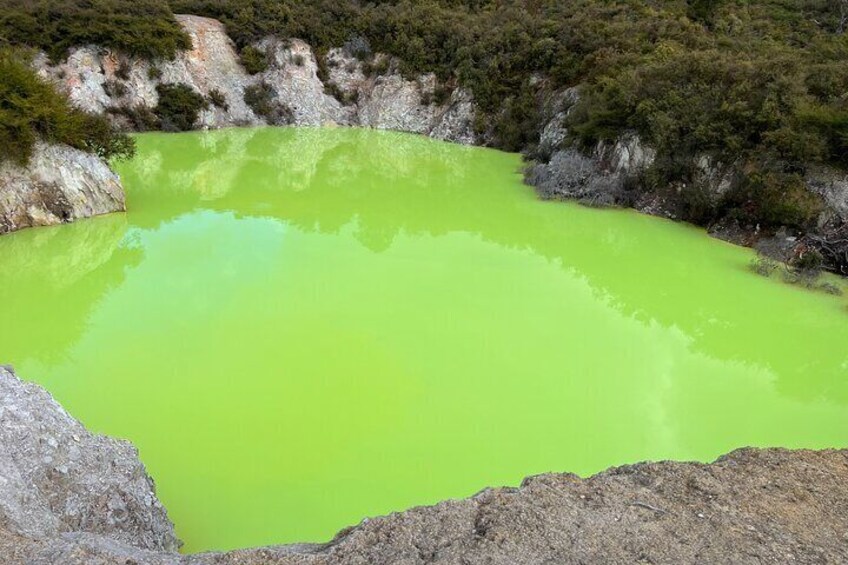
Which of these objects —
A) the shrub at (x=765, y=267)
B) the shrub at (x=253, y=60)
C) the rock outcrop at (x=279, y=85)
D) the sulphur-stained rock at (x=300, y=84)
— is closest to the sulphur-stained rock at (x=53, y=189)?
the shrub at (x=765, y=267)

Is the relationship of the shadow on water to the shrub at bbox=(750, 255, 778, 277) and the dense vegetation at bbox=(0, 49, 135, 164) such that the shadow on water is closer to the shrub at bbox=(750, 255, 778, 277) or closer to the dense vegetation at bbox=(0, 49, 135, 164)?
the shrub at bbox=(750, 255, 778, 277)

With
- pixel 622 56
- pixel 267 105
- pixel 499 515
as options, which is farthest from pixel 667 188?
pixel 267 105

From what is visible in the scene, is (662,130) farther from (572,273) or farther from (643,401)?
(643,401)

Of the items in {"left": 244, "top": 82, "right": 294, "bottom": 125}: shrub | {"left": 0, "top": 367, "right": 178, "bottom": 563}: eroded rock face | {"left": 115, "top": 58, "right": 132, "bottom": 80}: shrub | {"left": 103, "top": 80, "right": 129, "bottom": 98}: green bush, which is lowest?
{"left": 244, "top": 82, "right": 294, "bottom": 125}: shrub

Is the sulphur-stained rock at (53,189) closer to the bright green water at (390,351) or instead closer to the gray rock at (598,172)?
the bright green water at (390,351)

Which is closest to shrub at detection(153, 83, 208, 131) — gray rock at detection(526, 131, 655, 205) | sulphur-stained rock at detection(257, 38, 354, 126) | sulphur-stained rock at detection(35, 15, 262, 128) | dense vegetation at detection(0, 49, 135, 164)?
sulphur-stained rock at detection(35, 15, 262, 128)

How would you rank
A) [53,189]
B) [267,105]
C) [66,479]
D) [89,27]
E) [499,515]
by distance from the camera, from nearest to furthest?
[499,515], [66,479], [53,189], [89,27], [267,105]

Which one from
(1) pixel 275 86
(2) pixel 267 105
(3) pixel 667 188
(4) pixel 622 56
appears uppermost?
(4) pixel 622 56

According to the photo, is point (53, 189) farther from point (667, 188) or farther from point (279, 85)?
point (279, 85)

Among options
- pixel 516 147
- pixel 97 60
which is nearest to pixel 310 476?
pixel 516 147
